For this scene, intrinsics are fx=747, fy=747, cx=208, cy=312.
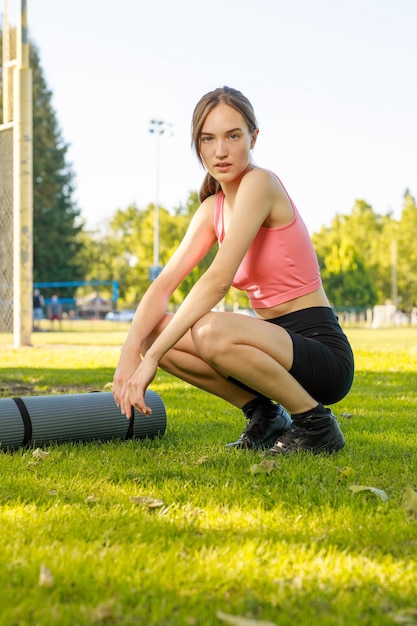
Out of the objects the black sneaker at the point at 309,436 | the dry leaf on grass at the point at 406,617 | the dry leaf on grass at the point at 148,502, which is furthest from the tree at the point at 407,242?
the dry leaf on grass at the point at 406,617

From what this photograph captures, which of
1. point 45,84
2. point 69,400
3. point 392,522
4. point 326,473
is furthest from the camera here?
point 45,84

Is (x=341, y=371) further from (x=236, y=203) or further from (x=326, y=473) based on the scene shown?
(x=236, y=203)

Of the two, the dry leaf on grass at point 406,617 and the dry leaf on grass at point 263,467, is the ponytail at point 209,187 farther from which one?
the dry leaf on grass at point 406,617

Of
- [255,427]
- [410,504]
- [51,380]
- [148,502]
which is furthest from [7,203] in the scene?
[410,504]

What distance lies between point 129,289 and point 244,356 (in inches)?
2350

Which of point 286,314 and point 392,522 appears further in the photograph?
point 286,314

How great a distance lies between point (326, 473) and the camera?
10.6 ft

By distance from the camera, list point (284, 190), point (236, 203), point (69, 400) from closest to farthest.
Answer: point (236, 203), point (284, 190), point (69, 400)

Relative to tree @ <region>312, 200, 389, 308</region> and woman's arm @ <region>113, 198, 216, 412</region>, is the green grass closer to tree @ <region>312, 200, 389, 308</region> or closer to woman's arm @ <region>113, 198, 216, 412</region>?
woman's arm @ <region>113, 198, 216, 412</region>

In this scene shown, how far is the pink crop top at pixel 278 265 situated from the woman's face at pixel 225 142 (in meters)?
0.27

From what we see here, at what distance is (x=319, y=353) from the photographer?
3.63 m

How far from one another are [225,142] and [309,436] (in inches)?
57.8

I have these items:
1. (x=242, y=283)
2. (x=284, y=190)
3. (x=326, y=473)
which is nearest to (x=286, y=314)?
(x=242, y=283)

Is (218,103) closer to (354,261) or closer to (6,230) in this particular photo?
(6,230)
